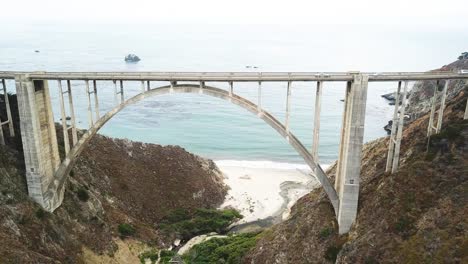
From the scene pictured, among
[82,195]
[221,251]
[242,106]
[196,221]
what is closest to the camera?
[242,106]

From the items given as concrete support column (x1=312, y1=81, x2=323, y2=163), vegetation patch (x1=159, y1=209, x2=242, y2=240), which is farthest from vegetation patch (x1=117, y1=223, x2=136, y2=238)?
concrete support column (x1=312, y1=81, x2=323, y2=163)

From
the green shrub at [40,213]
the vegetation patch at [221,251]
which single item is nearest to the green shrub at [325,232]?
the vegetation patch at [221,251]

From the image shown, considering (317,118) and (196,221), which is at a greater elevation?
(317,118)

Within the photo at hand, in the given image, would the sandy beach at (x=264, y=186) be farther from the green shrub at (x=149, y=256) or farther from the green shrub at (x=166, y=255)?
the green shrub at (x=149, y=256)

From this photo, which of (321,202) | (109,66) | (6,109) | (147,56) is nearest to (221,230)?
(321,202)

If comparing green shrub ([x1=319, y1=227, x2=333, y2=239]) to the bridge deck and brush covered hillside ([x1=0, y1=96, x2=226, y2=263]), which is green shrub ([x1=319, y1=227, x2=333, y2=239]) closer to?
the bridge deck

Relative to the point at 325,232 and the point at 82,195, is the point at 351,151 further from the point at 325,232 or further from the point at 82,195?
the point at 82,195

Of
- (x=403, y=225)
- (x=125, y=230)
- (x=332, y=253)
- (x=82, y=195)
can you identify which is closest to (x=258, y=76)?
(x=332, y=253)
